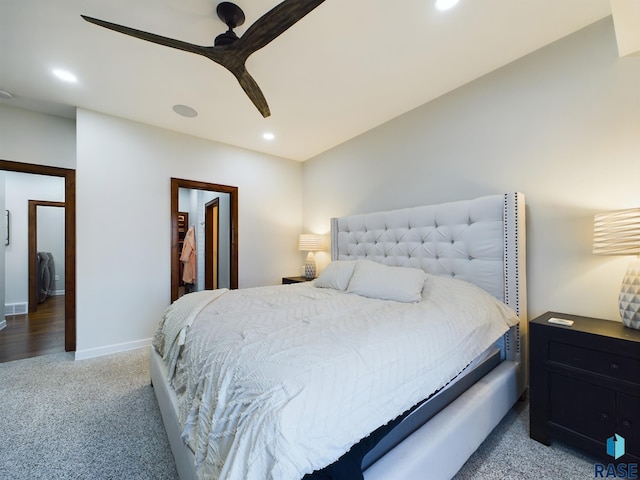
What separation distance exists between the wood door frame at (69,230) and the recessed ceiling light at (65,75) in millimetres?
1018

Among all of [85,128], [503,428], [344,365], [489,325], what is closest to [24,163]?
[85,128]

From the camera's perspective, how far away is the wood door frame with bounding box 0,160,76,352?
2779 millimetres

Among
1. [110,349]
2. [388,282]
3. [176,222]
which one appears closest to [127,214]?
[176,222]

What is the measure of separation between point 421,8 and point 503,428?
8.73 ft

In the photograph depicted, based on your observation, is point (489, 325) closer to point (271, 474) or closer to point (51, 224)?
point (271, 474)

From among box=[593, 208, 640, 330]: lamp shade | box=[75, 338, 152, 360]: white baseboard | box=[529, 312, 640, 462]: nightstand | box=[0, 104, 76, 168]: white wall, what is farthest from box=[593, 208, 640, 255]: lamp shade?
box=[0, 104, 76, 168]: white wall

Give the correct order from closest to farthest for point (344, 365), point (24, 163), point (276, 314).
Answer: point (344, 365) → point (276, 314) → point (24, 163)

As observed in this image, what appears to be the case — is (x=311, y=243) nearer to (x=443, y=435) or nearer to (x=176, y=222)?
(x=176, y=222)

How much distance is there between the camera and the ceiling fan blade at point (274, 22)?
1.22 m

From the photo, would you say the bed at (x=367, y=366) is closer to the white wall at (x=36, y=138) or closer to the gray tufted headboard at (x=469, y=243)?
the gray tufted headboard at (x=469, y=243)

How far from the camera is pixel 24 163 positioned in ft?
9.08

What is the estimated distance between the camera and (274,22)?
4.33 feet

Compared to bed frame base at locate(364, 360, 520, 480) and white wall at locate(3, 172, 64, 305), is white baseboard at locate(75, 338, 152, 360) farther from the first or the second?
white wall at locate(3, 172, 64, 305)

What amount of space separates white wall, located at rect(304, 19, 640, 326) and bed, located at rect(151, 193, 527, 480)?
21 centimetres
